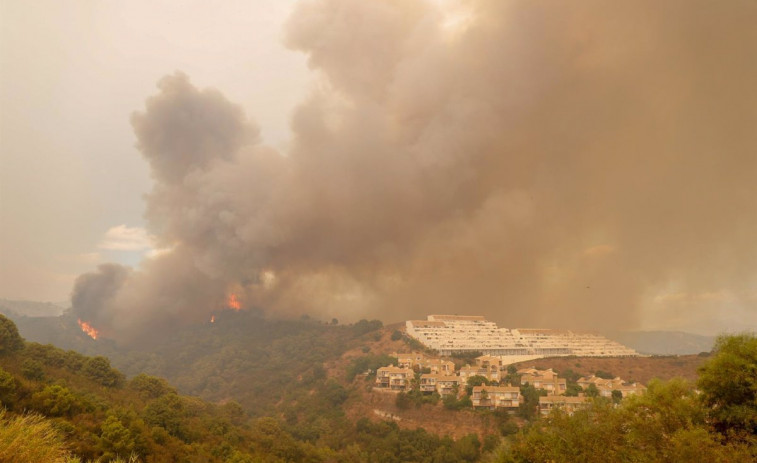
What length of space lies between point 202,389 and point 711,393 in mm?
53820

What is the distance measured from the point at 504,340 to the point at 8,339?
5422 cm

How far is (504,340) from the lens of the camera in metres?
58.1

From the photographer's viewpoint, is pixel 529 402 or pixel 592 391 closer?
pixel 529 402

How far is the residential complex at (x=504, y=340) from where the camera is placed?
53.8 metres

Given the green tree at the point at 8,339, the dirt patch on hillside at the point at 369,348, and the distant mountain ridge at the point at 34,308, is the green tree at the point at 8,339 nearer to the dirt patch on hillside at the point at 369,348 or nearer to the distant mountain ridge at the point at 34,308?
the dirt patch on hillside at the point at 369,348

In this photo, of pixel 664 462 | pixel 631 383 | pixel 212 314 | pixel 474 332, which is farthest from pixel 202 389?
pixel 664 462

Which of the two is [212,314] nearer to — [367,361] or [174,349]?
[174,349]

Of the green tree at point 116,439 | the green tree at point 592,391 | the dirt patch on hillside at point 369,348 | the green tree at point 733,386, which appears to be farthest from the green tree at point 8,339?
the green tree at point 592,391

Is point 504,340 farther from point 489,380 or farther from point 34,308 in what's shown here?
point 34,308

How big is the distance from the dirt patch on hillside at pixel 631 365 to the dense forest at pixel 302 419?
55.0 feet

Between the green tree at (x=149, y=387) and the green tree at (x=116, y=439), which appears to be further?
the green tree at (x=149, y=387)

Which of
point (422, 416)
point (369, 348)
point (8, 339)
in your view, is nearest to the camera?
point (8, 339)

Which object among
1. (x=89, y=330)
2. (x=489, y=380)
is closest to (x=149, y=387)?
(x=489, y=380)

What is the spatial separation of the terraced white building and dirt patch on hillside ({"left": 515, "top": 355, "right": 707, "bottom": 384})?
6.30m
